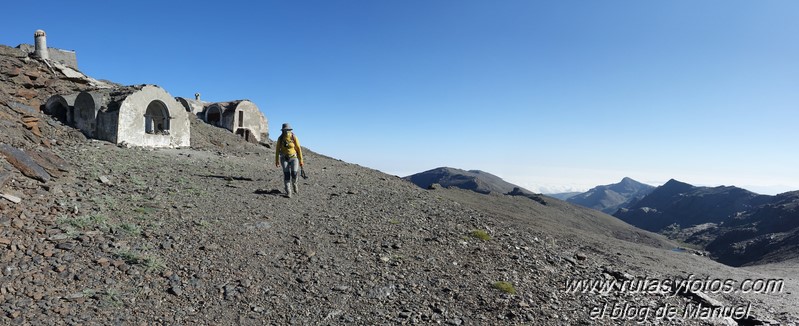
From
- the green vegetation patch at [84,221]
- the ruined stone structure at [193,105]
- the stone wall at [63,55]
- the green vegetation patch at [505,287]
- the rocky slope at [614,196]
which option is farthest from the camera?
the rocky slope at [614,196]

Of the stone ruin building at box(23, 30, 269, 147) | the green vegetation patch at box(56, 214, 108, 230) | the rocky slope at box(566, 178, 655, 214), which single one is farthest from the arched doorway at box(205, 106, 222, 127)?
the rocky slope at box(566, 178, 655, 214)

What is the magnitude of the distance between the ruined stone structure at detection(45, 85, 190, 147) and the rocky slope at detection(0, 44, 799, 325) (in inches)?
194

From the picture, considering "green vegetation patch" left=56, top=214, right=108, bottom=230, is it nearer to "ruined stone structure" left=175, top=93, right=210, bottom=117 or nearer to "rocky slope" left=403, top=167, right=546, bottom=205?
"ruined stone structure" left=175, top=93, right=210, bottom=117

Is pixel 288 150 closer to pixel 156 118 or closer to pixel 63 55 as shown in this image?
pixel 156 118

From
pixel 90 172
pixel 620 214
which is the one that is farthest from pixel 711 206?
pixel 90 172

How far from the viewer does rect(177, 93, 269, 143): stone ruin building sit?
32525 mm

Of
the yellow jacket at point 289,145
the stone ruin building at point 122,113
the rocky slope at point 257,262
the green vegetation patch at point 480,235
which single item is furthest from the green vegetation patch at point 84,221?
the stone ruin building at point 122,113

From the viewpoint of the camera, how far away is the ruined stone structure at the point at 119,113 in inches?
705

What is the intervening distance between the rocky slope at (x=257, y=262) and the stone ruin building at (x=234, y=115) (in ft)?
64.5

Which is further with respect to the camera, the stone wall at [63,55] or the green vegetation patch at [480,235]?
the stone wall at [63,55]

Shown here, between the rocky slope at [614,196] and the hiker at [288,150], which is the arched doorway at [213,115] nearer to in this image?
the hiker at [288,150]

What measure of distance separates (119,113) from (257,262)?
1479 cm

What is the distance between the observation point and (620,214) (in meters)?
104

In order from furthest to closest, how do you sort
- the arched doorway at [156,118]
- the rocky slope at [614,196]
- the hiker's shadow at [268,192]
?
the rocky slope at [614,196], the arched doorway at [156,118], the hiker's shadow at [268,192]
